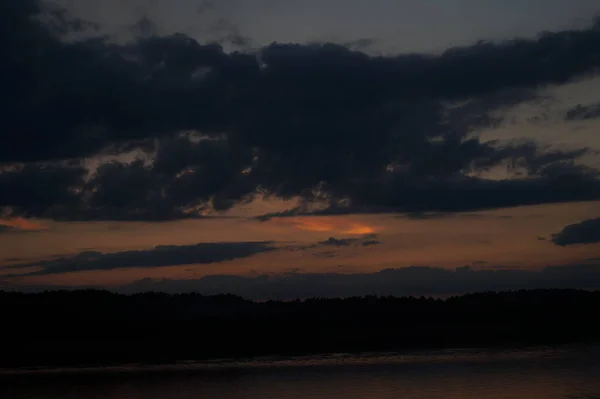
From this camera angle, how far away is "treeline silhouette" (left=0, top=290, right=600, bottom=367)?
195 ft

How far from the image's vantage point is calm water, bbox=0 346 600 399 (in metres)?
33.9

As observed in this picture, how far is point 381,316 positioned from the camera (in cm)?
8431

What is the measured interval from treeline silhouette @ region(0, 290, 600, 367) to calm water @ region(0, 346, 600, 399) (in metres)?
8.64

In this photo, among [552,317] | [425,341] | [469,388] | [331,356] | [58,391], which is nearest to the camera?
[469,388]

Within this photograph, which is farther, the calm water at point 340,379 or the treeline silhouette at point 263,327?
the treeline silhouette at point 263,327

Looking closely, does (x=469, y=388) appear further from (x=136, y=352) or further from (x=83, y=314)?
(x=83, y=314)

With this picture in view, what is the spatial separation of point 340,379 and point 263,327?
38307 mm

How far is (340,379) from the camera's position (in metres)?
38.7

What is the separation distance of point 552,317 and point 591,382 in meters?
49.3

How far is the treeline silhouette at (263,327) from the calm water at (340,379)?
8.64 m

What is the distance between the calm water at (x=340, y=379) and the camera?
33906 mm

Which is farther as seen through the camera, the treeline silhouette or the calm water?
the treeline silhouette

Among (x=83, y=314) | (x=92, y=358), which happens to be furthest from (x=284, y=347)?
(x=83, y=314)

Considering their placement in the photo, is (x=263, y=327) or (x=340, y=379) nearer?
(x=340, y=379)
